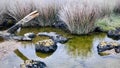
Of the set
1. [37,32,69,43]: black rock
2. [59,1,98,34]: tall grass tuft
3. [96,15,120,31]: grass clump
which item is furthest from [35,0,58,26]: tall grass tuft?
[96,15,120,31]: grass clump

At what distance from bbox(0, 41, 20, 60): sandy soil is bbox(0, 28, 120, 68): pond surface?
0.12 m

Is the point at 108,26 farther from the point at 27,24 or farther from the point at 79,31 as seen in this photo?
the point at 27,24

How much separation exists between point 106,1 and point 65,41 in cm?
312

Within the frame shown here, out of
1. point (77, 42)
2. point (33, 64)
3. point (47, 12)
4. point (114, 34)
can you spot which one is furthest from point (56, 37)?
point (33, 64)

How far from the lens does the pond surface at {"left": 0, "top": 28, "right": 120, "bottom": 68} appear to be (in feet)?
→ 18.9

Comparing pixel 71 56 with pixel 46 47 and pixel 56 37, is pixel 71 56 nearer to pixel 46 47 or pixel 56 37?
pixel 46 47

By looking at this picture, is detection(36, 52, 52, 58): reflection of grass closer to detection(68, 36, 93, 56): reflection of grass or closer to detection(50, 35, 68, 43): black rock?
detection(68, 36, 93, 56): reflection of grass

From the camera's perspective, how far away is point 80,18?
7.84 meters

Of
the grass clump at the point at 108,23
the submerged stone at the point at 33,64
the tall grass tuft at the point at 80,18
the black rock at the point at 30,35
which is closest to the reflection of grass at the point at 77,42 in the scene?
the black rock at the point at 30,35

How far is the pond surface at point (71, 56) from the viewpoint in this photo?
5754 mm

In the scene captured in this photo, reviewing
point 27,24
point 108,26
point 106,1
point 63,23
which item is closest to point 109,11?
point 106,1

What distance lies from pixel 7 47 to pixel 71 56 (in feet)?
5.67

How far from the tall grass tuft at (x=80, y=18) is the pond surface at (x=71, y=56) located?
1.28ft

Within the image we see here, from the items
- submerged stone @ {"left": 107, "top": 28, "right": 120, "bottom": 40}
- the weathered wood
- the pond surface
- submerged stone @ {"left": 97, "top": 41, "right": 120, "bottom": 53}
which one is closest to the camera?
the pond surface
